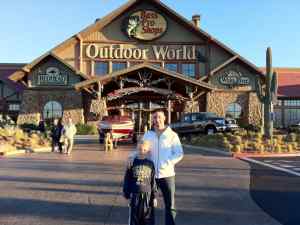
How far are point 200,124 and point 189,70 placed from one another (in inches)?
502

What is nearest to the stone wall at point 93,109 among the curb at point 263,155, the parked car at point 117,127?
the parked car at point 117,127

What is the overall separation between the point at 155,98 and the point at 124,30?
6.46 meters

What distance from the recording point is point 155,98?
37844 mm

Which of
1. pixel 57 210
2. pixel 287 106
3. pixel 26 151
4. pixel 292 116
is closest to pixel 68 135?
pixel 26 151

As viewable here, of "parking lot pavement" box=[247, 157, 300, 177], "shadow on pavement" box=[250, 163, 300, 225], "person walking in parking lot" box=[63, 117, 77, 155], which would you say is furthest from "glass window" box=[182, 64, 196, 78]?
"shadow on pavement" box=[250, 163, 300, 225]

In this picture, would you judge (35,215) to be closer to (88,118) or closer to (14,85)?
(88,118)

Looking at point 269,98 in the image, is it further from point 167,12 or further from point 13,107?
point 13,107

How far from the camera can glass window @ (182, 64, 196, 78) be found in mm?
39656

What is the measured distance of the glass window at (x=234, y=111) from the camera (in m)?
39.7

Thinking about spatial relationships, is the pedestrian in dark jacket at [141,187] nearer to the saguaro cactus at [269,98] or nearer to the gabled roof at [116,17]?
the saguaro cactus at [269,98]

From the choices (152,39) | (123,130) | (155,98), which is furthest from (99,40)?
(123,130)

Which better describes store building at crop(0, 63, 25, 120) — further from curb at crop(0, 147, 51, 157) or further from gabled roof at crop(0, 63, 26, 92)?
curb at crop(0, 147, 51, 157)

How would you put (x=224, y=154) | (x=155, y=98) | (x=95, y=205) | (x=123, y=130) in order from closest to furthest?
1. (x=95, y=205)
2. (x=224, y=154)
3. (x=123, y=130)
4. (x=155, y=98)

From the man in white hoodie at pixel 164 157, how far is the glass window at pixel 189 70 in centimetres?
3314
